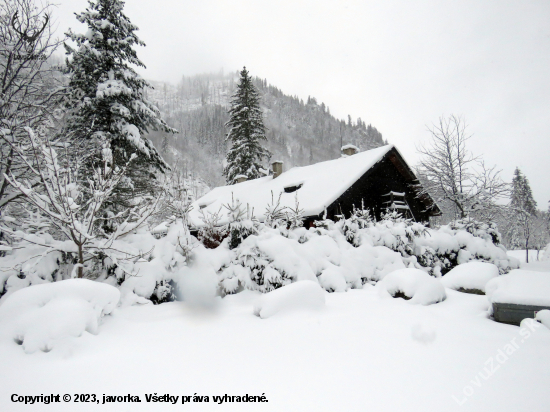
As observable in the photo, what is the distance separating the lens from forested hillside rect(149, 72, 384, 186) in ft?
293

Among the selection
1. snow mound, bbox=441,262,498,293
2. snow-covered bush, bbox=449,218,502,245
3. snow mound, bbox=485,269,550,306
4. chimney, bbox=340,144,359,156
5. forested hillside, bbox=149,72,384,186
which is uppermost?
forested hillside, bbox=149,72,384,186

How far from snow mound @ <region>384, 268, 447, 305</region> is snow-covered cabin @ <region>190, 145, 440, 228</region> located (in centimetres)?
796

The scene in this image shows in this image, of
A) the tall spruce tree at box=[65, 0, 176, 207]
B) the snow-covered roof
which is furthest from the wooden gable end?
the tall spruce tree at box=[65, 0, 176, 207]

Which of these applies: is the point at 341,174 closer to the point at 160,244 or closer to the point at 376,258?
the point at 376,258

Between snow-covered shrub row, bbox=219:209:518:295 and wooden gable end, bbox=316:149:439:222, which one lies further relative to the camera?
wooden gable end, bbox=316:149:439:222

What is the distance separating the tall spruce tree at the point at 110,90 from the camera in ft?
39.2

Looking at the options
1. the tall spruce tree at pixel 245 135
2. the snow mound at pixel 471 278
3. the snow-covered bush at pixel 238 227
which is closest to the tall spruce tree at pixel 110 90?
the snow-covered bush at pixel 238 227

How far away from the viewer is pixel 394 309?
4.11 m

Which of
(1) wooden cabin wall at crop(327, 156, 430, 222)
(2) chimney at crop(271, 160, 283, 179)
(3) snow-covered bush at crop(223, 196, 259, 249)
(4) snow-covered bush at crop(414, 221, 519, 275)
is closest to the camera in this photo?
(3) snow-covered bush at crop(223, 196, 259, 249)

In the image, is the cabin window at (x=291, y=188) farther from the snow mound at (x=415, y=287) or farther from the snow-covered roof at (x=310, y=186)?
the snow mound at (x=415, y=287)

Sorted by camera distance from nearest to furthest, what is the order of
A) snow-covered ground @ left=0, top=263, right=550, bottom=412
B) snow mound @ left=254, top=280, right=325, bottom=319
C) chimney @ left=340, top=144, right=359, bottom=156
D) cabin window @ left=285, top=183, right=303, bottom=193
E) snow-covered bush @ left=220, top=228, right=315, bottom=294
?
snow-covered ground @ left=0, top=263, right=550, bottom=412
snow mound @ left=254, top=280, right=325, bottom=319
snow-covered bush @ left=220, top=228, right=315, bottom=294
cabin window @ left=285, top=183, right=303, bottom=193
chimney @ left=340, top=144, right=359, bottom=156

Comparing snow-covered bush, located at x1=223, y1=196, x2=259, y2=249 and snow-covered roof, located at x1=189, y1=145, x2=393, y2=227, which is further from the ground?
snow-covered roof, located at x1=189, y1=145, x2=393, y2=227

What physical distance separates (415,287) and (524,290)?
1.45 metres

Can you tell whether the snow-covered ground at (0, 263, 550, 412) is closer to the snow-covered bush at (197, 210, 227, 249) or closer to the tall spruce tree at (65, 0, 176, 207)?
the snow-covered bush at (197, 210, 227, 249)
